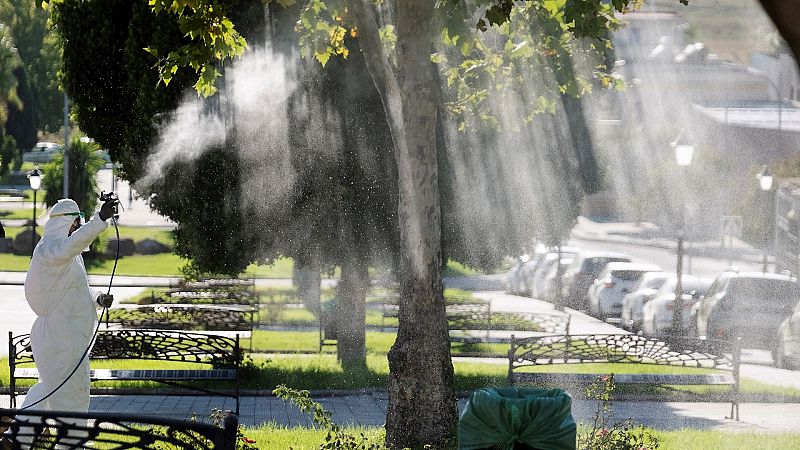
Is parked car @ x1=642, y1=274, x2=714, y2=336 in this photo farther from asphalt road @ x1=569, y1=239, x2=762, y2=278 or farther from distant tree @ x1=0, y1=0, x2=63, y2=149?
distant tree @ x1=0, y1=0, x2=63, y2=149

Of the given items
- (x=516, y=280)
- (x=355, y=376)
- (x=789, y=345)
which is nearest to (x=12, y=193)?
(x=516, y=280)

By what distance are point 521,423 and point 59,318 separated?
3.97 metres

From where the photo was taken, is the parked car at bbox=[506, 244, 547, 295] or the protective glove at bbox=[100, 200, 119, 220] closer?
the protective glove at bbox=[100, 200, 119, 220]

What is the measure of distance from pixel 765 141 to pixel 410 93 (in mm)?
14695

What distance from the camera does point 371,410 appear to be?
13672 millimetres

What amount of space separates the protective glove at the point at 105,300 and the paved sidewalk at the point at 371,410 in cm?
367

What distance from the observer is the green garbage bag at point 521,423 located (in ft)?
18.6

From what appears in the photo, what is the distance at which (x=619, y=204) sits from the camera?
6100cm

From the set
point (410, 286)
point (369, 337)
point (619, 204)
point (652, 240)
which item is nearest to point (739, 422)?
point (410, 286)

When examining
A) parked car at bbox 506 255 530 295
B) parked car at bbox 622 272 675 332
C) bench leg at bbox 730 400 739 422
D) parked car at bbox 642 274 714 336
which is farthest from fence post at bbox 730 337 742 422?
parked car at bbox 506 255 530 295

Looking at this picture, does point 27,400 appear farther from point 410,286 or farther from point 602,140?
point 602,140

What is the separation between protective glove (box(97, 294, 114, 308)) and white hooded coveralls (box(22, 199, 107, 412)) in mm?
130

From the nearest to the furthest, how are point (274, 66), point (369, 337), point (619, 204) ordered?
point (274, 66), point (369, 337), point (619, 204)

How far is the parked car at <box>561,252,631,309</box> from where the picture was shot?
30.0 meters
